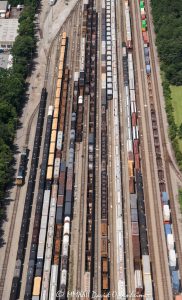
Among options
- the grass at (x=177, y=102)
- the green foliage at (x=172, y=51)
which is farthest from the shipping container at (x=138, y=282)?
the green foliage at (x=172, y=51)

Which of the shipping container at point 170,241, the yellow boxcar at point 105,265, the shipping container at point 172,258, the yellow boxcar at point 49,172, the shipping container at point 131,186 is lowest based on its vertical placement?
the yellow boxcar at point 105,265

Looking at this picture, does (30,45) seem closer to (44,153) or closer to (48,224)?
(44,153)

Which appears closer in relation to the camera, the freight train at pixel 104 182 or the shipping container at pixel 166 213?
the freight train at pixel 104 182

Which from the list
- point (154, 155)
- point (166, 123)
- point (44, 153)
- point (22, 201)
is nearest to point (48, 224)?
point (22, 201)

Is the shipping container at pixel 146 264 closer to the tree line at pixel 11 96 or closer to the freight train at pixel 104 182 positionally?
the freight train at pixel 104 182

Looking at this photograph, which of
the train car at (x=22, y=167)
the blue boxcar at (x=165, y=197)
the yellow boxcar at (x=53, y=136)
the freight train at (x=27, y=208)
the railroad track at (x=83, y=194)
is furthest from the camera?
the yellow boxcar at (x=53, y=136)

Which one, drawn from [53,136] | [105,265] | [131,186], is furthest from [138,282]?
[53,136]
